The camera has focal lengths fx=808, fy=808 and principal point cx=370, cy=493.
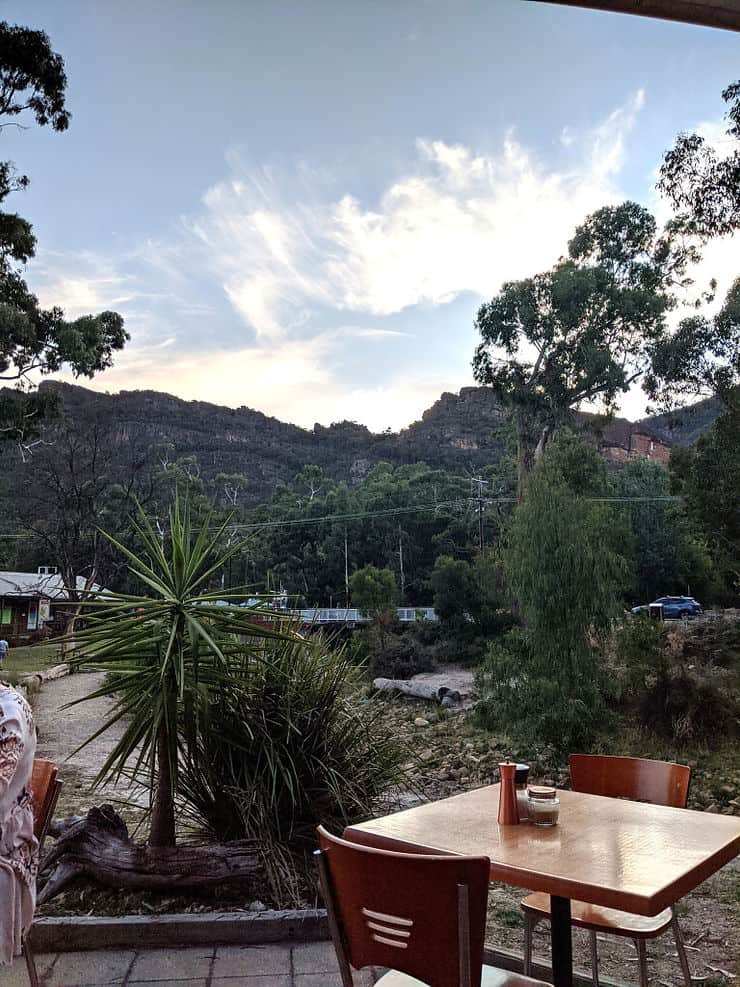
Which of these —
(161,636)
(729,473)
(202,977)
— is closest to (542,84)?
(729,473)

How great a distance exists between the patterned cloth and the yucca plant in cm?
106

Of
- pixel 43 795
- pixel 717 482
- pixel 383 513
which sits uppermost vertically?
pixel 383 513

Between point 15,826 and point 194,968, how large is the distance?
100 cm

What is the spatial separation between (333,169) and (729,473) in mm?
8887

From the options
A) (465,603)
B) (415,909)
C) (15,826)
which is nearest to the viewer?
(415,909)

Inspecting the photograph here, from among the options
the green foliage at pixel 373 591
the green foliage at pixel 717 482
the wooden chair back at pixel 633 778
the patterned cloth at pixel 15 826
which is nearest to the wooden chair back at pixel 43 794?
the patterned cloth at pixel 15 826

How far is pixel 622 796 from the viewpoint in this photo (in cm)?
241

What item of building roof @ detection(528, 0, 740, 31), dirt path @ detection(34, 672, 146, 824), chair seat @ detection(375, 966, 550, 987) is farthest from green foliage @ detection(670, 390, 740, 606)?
chair seat @ detection(375, 966, 550, 987)

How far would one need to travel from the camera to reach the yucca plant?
2824 millimetres

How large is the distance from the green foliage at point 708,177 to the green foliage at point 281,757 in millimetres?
7679

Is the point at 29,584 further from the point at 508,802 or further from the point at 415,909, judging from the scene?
the point at 415,909

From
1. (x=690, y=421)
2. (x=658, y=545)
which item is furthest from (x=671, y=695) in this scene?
(x=658, y=545)

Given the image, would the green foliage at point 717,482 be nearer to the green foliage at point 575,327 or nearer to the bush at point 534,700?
the bush at point 534,700

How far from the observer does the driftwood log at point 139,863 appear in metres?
2.81
